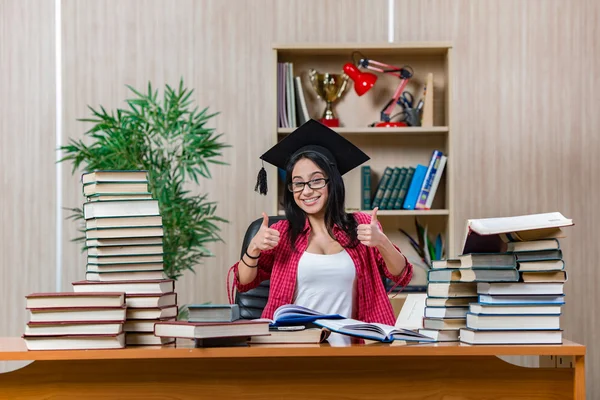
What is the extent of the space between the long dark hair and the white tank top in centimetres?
9

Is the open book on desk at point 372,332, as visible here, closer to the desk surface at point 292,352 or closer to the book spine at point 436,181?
the desk surface at point 292,352

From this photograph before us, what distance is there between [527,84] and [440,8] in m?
0.67

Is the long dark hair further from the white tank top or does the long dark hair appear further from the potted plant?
the potted plant

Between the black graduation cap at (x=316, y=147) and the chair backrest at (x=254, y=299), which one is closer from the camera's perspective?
the black graduation cap at (x=316, y=147)

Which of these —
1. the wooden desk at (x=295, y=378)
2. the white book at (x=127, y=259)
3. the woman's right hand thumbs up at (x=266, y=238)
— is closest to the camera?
the wooden desk at (x=295, y=378)

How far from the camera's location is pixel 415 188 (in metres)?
4.00

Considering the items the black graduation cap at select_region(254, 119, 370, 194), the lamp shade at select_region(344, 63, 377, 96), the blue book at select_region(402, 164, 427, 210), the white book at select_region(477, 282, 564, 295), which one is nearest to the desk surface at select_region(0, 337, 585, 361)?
the white book at select_region(477, 282, 564, 295)

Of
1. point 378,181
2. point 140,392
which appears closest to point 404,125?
point 378,181

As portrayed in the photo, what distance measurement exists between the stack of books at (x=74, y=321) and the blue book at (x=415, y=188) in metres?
2.47

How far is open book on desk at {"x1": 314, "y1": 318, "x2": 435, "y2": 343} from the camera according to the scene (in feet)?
5.78

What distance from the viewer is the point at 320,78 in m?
4.07

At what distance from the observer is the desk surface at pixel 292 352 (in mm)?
1690

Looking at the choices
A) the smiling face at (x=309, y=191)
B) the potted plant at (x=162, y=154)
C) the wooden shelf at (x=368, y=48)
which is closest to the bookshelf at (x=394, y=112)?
the wooden shelf at (x=368, y=48)

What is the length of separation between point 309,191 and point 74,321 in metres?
0.90
